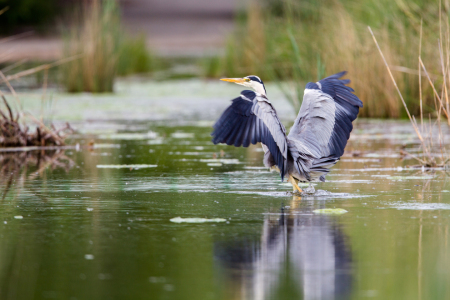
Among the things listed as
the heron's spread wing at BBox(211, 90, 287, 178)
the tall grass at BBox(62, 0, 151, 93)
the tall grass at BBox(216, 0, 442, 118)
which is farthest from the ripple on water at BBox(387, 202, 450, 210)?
the tall grass at BBox(62, 0, 151, 93)

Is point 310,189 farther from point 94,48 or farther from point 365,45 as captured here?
point 94,48

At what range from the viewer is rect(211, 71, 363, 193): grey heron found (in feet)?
17.4

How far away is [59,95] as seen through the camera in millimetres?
16188

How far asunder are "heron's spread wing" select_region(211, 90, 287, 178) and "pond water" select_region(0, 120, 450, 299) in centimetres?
47

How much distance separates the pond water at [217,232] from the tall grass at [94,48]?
8.43 m

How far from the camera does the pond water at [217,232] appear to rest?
3.39 m

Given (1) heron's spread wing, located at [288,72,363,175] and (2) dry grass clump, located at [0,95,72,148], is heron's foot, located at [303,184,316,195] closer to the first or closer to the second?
(1) heron's spread wing, located at [288,72,363,175]

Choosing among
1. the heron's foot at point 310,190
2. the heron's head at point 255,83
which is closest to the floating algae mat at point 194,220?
the heron's foot at point 310,190

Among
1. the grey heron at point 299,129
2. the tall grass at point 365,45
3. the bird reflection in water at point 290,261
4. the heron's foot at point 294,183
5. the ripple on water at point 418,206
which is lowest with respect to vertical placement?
the bird reflection in water at point 290,261

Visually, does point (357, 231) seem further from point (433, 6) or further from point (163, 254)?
point (433, 6)

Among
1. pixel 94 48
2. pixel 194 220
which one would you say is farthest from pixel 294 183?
pixel 94 48

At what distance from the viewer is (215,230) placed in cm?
454

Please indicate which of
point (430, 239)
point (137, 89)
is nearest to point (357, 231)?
point (430, 239)

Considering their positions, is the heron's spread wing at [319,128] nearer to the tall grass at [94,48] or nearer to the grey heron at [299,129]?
the grey heron at [299,129]
